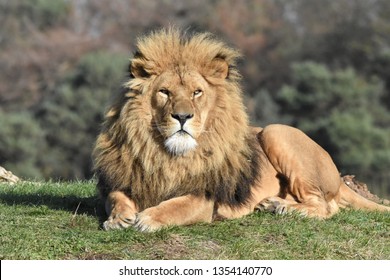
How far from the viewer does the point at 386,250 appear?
21.2 feet

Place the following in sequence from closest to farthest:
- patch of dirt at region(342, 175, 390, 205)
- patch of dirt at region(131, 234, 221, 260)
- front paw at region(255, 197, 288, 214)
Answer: patch of dirt at region(131, 234, 221, 260), front paw at region(255, 197, 288, 214), patch of dirt at region(342, 175, 390, 205)

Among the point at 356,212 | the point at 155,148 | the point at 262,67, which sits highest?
the point at 155,148

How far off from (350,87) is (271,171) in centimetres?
3151

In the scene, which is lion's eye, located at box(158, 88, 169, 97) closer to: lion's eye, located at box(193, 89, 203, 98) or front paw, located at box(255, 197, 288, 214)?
lion's eye, located at box(193, 89, 203, 98)

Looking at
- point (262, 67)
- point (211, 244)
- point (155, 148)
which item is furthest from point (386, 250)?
point (262, 67)

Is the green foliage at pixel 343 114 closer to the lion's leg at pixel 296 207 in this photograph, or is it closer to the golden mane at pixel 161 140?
the lion's leg at pixel 296 207

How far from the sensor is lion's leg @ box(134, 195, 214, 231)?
6395 millimetres

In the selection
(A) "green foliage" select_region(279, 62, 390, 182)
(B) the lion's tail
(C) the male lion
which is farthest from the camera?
(A) "green foliage" select_region(279, 62, 390, 182)

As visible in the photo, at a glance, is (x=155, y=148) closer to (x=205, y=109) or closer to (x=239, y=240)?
(x=205, y=109)

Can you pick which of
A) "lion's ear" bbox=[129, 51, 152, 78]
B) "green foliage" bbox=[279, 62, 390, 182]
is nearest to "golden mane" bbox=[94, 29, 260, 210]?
"lion's ear" bbox=[129, 51, 152, 78]

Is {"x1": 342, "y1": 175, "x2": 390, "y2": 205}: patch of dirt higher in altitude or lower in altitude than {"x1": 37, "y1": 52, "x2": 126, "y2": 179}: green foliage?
higher

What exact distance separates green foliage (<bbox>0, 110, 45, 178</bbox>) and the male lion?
24.6 meters

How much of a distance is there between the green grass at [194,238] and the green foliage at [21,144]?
24593mm

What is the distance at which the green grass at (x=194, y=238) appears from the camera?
19.9 ft
